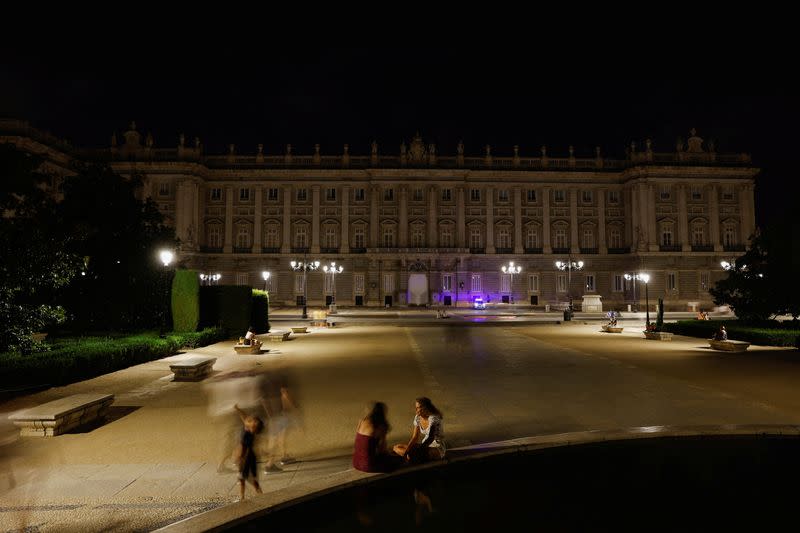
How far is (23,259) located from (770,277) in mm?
29713

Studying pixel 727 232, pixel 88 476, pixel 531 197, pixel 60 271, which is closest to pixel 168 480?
pixel 88 476

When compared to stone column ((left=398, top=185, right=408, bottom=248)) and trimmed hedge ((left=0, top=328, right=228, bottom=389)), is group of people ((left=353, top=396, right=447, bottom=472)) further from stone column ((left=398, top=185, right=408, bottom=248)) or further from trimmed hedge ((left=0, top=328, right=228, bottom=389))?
stone column ((left=398, top=185, right=408, bottom=248))

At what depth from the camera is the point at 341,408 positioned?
1056 centimetres

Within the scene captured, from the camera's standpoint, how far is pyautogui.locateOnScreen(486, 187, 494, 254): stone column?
61.0 metres

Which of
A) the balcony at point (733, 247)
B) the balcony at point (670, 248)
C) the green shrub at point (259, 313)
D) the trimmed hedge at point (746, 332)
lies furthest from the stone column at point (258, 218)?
the balcony at point (733, 247)

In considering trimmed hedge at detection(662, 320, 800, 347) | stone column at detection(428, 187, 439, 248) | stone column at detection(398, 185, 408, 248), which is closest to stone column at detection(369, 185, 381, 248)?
stone column at detection(398, 185, 408, 248)

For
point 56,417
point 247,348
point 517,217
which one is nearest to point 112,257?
point 247,348

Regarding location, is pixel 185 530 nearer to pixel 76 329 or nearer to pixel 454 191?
pixel 76 329

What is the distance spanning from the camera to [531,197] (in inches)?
2453

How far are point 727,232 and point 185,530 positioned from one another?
2747 inches

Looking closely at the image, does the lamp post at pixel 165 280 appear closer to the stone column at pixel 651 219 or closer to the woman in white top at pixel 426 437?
the woman in white top at pixel 426 437

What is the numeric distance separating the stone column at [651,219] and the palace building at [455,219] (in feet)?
0.55

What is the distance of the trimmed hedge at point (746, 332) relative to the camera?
21109mm

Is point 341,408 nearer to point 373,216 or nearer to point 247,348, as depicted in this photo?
point 247,348
